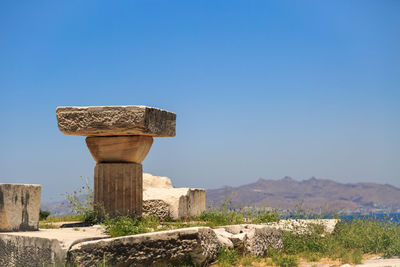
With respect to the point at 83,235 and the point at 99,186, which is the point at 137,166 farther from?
the point at 83,235

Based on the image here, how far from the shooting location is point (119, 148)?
8594mm

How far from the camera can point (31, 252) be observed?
20.9ft

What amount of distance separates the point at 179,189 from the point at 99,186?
2451 mm

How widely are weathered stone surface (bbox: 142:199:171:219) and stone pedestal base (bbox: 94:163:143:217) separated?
3.69ft

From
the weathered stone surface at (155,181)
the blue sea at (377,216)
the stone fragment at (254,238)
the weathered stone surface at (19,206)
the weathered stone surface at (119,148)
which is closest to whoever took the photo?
the weathered stone surface at (19,206)

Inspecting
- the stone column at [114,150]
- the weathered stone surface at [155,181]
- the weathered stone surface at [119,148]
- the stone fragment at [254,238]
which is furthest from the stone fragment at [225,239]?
the weathered stone surface at [155,181]

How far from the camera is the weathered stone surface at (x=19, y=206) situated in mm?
6793

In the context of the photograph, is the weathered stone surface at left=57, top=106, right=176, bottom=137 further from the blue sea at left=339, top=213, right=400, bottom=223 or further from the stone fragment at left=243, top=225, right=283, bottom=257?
the blue sea at left=339, top=213, right=400, bottom=223

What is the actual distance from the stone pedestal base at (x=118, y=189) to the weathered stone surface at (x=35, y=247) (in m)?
1.71

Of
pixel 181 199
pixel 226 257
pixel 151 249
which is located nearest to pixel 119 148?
pixel 181 199

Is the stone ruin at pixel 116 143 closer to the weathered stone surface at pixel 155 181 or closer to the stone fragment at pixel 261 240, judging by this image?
the stone fragment at pixel 261 240

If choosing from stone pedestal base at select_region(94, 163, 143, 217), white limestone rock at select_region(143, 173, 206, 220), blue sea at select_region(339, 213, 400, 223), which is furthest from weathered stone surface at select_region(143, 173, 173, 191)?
blue sea at select_region(339, 213, 400, 223)

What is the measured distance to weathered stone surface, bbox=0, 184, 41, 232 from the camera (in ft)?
22.3

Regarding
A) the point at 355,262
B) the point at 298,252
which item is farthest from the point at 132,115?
the point at 355,262
